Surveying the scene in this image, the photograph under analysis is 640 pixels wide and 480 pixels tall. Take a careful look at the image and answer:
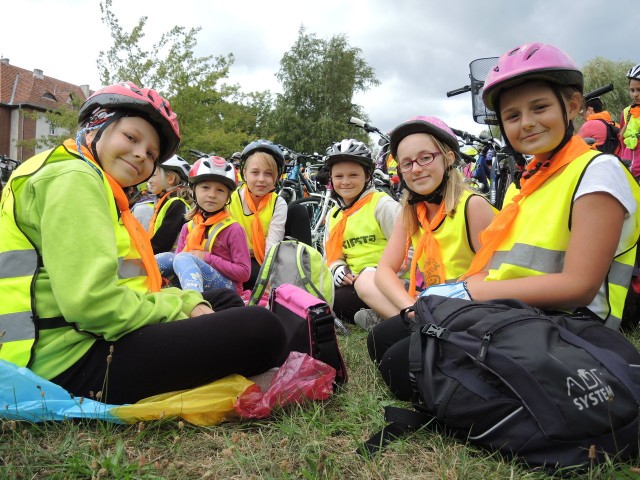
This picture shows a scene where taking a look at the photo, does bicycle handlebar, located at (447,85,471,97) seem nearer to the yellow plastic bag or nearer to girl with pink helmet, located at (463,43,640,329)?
girl with pink helmet, located at (463,43,640,329)

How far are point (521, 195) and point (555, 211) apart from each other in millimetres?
273

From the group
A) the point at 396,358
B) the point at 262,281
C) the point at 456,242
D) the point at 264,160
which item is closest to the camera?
the point at 396,358

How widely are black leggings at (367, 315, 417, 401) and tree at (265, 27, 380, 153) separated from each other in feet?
113

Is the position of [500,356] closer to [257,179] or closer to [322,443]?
[322,443]

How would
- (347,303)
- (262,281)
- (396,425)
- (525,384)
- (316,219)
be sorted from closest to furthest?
(525,384), (396,425), (262,281), (347,303), (316,219)

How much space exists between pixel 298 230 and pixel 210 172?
1.48 m

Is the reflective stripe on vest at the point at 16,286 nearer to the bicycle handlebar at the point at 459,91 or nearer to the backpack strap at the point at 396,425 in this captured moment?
the backpack strap at the point at 396,425

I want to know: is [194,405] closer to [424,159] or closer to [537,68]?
[424,159]

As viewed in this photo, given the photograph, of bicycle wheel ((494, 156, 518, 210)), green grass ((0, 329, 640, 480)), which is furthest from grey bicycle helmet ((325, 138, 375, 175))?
green grass ((0, 329, 640, 480))

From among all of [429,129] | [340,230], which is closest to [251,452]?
[429,129]

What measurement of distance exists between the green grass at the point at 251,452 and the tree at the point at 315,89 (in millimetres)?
35276

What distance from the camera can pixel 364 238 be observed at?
448cm

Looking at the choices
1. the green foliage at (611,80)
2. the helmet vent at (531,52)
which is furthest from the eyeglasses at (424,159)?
the green foliage at (611,80)

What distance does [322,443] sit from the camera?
1909 millimetres
